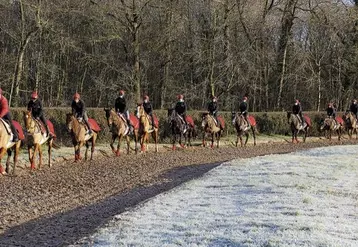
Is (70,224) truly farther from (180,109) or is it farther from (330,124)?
(330,124)

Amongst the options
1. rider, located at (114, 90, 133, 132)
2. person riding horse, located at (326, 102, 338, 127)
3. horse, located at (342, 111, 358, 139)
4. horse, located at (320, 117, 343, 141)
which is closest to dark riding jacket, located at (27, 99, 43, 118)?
rider, located at (114, 90, 133, 132)

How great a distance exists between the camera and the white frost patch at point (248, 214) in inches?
318

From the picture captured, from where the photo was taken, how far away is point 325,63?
163 feet

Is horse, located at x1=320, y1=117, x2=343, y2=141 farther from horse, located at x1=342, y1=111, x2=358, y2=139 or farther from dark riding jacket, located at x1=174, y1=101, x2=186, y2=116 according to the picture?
dark riding jacket, located at x1=174, y1=101, x2=186, y2=116

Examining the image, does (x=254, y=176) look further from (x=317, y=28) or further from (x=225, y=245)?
(x=317, y=28)

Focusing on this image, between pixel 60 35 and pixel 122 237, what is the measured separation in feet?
97.6

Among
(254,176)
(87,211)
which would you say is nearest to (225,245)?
(87,211)

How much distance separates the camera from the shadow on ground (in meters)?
9.17

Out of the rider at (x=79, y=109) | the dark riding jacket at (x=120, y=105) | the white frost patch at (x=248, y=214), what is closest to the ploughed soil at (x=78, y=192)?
the white frost patch at (x=248, y=214)

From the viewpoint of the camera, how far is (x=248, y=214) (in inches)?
384

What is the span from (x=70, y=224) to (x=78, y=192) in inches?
144

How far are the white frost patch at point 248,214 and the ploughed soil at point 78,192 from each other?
0.94 m

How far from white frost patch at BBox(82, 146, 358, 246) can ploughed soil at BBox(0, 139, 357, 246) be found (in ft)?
3.08

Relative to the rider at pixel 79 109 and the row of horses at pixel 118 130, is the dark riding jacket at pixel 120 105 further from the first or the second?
the rider at pixel 79 109
